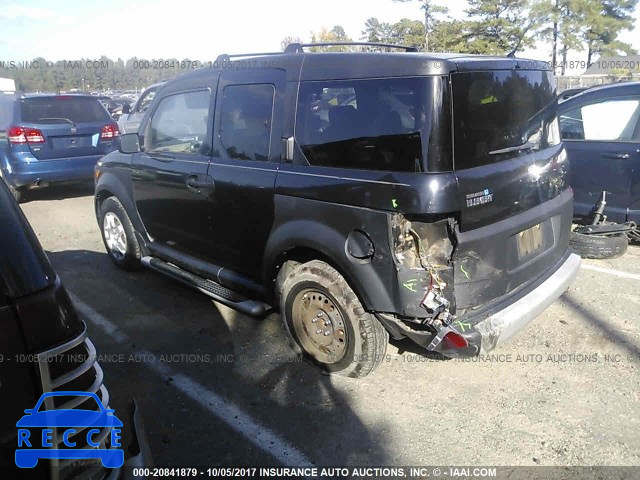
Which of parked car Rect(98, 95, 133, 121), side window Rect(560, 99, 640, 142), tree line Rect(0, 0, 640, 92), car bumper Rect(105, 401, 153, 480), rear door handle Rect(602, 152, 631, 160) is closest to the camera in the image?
car bumper Rect(105, 401, 153, 480)

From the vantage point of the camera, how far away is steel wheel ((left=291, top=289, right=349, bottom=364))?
3295 millimetres

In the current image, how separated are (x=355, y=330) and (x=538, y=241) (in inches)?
54.9

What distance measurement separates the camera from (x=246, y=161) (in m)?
3.64

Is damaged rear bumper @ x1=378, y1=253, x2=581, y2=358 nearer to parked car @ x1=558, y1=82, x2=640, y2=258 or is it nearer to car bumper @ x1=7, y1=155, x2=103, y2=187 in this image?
parked car @ x1=558, y1=82, x2=640, y2=258

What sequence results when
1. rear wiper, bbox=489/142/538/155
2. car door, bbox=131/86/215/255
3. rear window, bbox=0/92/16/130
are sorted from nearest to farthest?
rear wiper, bbox=489/142/538/155, car door, bbox=131/86/215/255, rear window, bbox=0/92/16/130

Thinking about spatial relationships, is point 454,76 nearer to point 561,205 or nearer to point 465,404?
point 561,205

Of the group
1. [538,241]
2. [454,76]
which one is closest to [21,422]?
[454,76]

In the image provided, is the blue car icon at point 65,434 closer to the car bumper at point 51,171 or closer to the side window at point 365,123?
the side window at point 365,123

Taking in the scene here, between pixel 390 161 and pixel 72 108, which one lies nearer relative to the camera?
pixel 390 161

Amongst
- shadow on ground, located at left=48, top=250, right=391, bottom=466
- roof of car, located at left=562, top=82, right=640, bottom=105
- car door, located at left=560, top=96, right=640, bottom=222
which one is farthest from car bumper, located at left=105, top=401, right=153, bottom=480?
roof of car, located at left=562, top=82, right=640, bottom=105

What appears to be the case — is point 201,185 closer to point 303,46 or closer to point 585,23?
point 303,46

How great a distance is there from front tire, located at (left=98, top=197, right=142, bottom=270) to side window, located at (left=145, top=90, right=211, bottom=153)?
871mm

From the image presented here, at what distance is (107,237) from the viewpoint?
5.58 metres

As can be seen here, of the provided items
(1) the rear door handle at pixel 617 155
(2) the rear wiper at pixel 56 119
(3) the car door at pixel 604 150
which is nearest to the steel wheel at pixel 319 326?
(3) the car door at pixel 604 150
